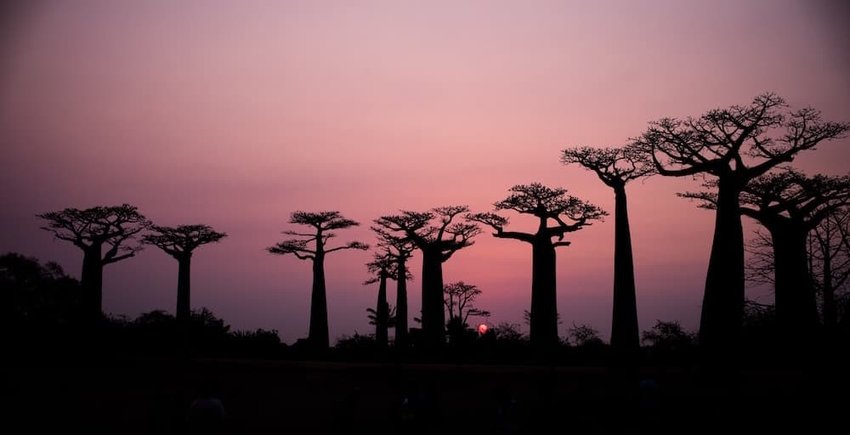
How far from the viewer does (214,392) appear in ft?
40.3

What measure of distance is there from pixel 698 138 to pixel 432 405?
45.7 ft

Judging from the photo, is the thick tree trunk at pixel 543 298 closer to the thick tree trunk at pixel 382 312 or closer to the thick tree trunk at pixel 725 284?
the thick tree trunk at pixel 725 284

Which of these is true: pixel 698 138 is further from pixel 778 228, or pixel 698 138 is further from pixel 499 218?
pixel 499 218

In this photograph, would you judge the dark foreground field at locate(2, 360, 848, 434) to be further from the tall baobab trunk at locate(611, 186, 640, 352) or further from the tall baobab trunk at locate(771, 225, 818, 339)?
the tall baobab trunk at locate(771, 225, 818, 339)

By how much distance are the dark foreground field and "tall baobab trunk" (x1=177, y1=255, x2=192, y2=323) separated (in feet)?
46.0

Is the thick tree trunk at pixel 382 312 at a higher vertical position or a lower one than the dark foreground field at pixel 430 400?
higher

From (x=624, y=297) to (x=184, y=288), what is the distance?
1016 inches

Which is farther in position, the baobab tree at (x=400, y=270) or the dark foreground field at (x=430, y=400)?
the baobab tree at (x=400, y=270)

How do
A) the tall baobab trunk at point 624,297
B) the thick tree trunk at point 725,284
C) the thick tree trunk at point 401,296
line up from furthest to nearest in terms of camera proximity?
1. the thick tree trunk at point 401,296
2. the tall baobab trunk at point 624,297
3. the thick tree trunk at point 725,284

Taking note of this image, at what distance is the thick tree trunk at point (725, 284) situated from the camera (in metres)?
21.5

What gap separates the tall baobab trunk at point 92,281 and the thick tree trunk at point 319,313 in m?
11.2

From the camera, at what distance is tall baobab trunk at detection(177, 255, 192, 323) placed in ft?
135

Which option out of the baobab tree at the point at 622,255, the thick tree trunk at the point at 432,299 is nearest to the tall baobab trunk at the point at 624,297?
the baobab tree at the point at 622,255

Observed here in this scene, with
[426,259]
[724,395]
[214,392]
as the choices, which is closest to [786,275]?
[724,395]
